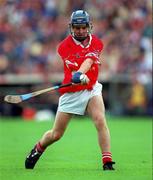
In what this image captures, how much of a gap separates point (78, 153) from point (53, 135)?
2.78m

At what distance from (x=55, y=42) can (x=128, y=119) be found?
13.3ft

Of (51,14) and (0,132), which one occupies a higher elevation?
(51,14)

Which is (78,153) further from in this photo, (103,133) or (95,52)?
(95,52)

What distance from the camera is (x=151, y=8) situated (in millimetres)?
23641

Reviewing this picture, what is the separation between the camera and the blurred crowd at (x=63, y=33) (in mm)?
22953

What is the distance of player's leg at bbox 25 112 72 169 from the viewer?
9.12m

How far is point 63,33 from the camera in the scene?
2402 cm

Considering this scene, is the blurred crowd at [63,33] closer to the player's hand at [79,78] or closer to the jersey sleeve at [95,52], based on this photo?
the jersey sleeve at [95,52]

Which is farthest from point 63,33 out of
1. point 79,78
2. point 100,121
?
point 79,78

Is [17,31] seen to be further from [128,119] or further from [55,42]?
[128,119]

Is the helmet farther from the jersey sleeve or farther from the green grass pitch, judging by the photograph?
the green grass pitch

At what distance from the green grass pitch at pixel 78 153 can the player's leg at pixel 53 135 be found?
0.50 feet

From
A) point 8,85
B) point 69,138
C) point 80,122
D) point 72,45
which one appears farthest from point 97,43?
point 8,85

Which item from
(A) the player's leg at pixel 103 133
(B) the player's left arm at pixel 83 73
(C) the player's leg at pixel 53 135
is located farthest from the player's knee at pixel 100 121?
(B) the player's left arm at pixel 83 73
